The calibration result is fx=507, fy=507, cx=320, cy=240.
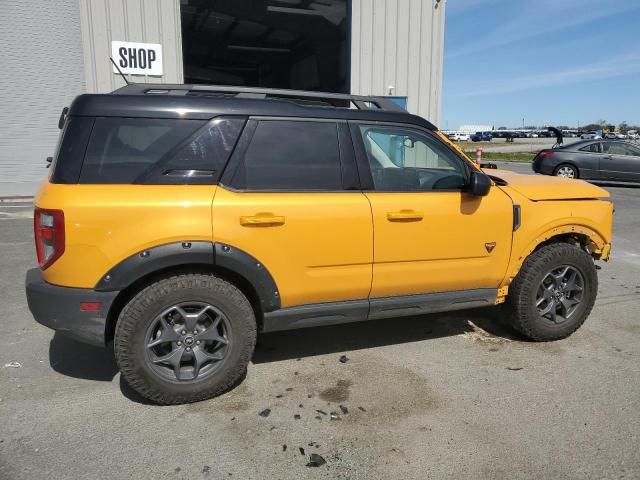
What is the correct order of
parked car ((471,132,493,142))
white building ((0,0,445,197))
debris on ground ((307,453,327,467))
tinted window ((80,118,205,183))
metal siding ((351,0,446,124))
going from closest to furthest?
debris on ground ((307,453,327,467)) → tinted window ((80,118,205,183)) → white building ((0,0,445,197)) → metal siding ((351,0,446,124)) → parked car ((471,132,493,142))

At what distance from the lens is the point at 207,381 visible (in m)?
3.18

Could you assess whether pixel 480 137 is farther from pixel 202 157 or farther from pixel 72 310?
pixel 72 310

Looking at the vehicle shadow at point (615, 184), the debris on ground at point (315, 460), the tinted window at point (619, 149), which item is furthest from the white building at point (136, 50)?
the debris on ground at point (315, 460)

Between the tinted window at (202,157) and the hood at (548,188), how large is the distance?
2183 mm

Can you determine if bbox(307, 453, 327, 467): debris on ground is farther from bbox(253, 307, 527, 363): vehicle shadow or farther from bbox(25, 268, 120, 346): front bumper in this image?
bbox(25, 268, 120, 346): front bumper

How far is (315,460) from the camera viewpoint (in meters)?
A: 2.62

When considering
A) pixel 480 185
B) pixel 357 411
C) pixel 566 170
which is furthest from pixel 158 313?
pixel 566 170

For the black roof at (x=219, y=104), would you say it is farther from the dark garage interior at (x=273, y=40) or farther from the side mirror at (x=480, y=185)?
the dark garage interior at (x=273, y=40)

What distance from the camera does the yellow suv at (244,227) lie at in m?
2.92

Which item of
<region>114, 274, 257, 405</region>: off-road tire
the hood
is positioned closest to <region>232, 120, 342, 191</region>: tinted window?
<region>114, 274, 257, 405</region>: off-road tire

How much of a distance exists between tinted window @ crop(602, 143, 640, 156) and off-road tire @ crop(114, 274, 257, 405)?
51.5ft

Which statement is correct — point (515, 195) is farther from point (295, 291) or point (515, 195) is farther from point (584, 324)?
point (295, 291)

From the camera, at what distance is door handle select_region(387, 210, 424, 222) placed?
11.3 feet

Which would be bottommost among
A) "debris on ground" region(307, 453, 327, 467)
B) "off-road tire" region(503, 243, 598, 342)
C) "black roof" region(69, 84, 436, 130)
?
"debris on ground" region(307, 453, 327, 467)
